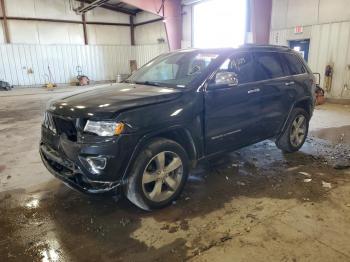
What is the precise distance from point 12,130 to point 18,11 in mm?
12179

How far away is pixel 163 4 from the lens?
40.7 ft

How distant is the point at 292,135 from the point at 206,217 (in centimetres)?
238

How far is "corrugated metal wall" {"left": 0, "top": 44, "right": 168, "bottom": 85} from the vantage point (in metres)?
15.7

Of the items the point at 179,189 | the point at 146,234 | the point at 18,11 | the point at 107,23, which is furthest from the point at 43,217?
the point at 107,23

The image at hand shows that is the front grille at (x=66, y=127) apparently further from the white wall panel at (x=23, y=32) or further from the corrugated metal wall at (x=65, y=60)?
the white wall panel at (x=23, y=32)

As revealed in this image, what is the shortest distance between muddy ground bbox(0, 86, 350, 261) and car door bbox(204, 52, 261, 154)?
58 cm

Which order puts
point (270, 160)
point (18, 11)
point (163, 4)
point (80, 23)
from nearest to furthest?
point (270, 160)
point (163, 4)
point (18, 11)
point (80, 23)

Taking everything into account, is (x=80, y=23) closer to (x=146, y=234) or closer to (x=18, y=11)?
(x=18, y=11)

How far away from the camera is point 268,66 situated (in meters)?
3.79

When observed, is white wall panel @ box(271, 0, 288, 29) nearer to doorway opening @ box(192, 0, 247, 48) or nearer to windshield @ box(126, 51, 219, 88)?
doorway opening @ box(192, 0, 247, 48)

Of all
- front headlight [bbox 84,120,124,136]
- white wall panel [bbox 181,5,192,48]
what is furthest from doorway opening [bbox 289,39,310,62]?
front headlight [bbox 84,120,124,136]

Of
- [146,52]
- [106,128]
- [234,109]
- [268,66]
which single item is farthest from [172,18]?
[106,128]

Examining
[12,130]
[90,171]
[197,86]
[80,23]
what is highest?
[80,23]

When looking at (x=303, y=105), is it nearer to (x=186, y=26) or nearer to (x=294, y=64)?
(x=294, y=64)
